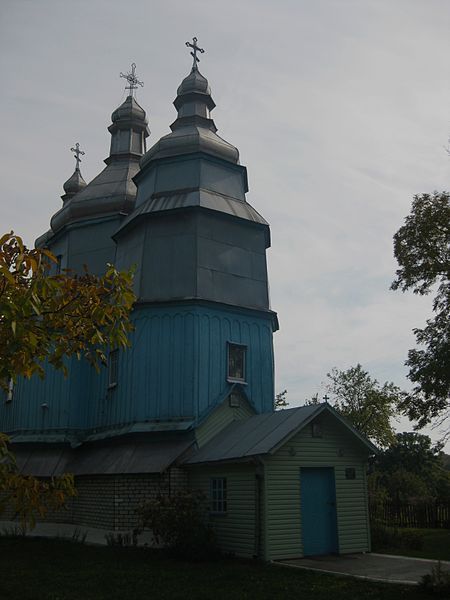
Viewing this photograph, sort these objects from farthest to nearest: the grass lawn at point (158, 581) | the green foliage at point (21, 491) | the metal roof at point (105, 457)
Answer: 1. the metal roof at point (105, 457)
2. the grass lawn at point (158, 581)
3. the green foliage at point (21, 491)

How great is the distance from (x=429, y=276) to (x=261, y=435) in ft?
28.4

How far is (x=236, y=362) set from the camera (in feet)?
61.9

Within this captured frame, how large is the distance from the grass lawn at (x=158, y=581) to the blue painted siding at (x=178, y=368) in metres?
4.70

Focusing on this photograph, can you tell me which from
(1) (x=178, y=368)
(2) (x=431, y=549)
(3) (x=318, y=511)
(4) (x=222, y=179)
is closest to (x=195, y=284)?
(1) (x=178, y=368)

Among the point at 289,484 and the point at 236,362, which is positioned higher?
the point at 236,362

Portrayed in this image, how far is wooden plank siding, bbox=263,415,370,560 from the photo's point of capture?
44.7 feet

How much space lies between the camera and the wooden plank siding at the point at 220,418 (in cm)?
1705

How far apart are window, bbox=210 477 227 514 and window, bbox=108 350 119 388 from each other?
5400mm

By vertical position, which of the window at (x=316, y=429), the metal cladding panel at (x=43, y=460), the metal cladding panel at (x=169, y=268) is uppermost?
the metal cladding panel at (x=169, y=268)

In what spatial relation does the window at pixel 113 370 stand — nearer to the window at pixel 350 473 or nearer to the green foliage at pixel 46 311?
the window at pixel 350 473

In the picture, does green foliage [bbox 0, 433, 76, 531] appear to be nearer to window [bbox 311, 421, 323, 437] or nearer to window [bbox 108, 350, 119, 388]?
window [bbox 311, 421, 323, 437]

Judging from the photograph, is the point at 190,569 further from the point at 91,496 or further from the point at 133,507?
the point at 91,496

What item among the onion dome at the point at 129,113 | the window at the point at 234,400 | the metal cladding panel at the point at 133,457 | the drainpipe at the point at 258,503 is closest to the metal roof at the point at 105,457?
the metal cladding panel at the point at 133,457

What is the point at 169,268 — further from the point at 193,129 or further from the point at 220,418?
the point at 193,129
